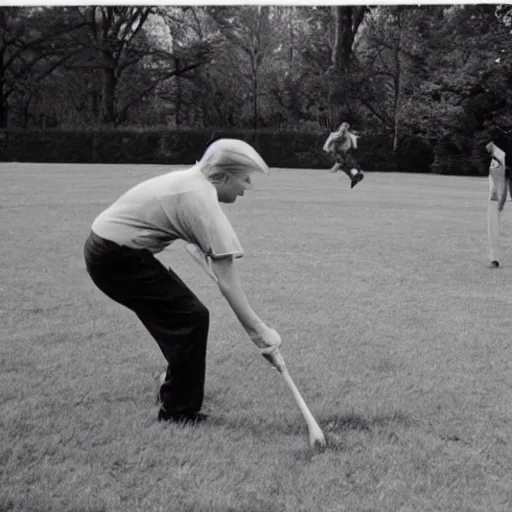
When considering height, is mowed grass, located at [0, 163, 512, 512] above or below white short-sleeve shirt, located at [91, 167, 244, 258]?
below

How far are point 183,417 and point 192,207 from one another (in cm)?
98

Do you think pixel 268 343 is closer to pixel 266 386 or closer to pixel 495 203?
pixel 266 386

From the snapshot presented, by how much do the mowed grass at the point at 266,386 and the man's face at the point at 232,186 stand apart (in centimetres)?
92

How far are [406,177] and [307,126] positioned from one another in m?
2.96

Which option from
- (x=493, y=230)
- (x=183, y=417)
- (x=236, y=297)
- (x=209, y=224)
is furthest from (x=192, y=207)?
(x=493, y=230)

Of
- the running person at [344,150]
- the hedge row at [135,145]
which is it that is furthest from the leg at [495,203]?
the running person at [344,150]

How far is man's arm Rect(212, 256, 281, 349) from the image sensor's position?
225 centimetres

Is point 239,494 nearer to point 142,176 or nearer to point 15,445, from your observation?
point 15,445

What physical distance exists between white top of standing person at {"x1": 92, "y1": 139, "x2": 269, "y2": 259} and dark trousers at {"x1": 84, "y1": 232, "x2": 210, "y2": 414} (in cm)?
6

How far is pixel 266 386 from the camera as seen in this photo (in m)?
3.07

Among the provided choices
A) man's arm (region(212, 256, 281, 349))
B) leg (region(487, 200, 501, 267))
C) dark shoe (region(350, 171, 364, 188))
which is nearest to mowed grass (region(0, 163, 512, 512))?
leg (region(487, 200, 501, 267))

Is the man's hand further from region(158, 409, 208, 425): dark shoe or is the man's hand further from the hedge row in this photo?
the hedge row

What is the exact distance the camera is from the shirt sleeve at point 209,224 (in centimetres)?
219

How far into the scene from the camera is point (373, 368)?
3.40 m
